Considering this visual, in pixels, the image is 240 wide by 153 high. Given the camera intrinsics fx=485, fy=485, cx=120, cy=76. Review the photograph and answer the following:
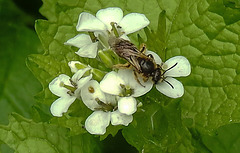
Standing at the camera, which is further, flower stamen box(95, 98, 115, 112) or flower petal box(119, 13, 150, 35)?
flower petal box(119, 13, 150, 35)

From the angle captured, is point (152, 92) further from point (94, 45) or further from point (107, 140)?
point (107, 140)

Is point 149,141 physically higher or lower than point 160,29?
lower

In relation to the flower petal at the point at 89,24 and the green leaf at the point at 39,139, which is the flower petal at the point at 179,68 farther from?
the green leaf at the point at 39,139

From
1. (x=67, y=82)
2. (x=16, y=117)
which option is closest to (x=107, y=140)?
(x=16, y=117)

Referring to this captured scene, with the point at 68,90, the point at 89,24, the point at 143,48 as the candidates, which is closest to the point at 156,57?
the point at 143,48

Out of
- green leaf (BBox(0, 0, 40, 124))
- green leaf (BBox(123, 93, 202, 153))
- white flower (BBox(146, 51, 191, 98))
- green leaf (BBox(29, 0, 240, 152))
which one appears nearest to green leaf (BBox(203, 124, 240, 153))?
green leaf (BBox(29, 0, 240, 152))

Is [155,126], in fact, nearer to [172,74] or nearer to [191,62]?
[172,74]

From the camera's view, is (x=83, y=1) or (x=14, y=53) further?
(x=14, y=53)

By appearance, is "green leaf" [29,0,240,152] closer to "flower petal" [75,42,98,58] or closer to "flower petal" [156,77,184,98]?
"flower petal" [156,77,184,98]
